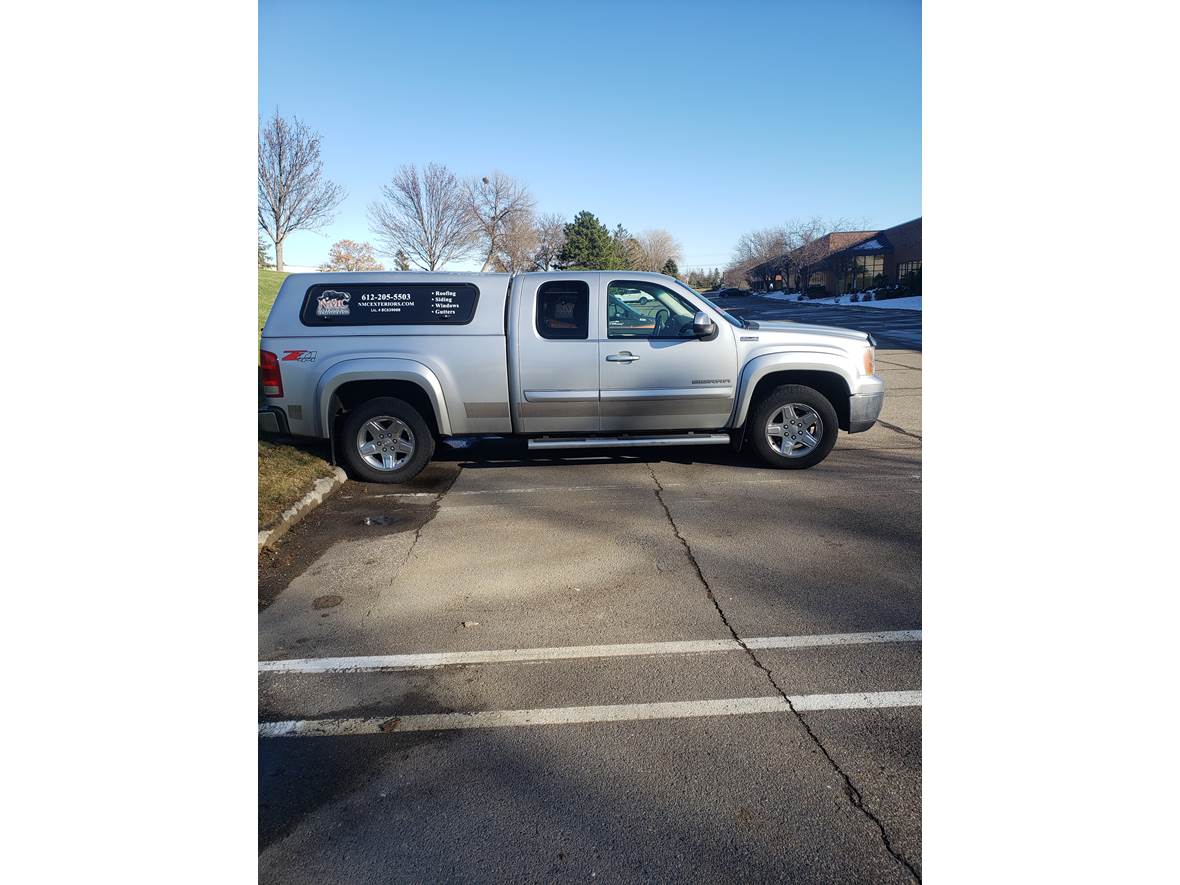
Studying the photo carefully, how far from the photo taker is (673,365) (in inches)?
285

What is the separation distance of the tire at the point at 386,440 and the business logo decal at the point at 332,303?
91 centimetres

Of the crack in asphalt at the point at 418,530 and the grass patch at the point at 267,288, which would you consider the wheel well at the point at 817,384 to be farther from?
the grass patch at the point at 267,288

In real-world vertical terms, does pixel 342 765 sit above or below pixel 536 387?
Answer: below

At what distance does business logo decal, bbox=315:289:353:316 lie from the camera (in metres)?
7.18

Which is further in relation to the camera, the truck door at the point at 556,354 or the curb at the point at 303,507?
the truck door at the point at 556,354

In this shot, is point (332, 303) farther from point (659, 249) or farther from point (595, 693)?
point (659, 249)

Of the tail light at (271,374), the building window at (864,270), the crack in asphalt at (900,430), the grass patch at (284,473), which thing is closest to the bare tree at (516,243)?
the building window at (864,270)

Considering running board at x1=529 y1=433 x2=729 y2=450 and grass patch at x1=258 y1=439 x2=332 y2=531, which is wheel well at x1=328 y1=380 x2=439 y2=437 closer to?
grass patch at x1=258 y1=439 x2=332 y2=531

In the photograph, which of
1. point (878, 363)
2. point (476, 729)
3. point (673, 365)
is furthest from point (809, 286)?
point (476, 729)

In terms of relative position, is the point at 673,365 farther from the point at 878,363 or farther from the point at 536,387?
the point at 878,363

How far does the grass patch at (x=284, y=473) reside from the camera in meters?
5.88

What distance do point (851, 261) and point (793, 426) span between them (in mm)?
58928

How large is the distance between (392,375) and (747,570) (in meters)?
3.93

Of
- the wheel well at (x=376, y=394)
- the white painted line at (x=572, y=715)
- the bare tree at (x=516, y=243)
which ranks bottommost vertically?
the white painted line at (x=572, y=715)
